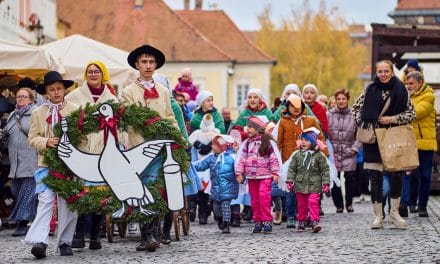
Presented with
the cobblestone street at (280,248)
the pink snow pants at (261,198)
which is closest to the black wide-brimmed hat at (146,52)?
the cobblestone street at (280,248)

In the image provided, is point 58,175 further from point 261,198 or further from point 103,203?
point 261,198

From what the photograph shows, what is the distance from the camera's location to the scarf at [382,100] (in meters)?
14.0

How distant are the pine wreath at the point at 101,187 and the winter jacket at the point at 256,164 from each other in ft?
7.55

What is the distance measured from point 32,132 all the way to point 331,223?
5.04 metres

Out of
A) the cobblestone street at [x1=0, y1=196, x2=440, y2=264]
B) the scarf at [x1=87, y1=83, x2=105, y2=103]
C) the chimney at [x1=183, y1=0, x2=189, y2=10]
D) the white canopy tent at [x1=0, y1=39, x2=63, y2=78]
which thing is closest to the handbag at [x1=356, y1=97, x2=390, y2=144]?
the cobblestone street at [x1=0, y1=196, x2=440, y2=264]

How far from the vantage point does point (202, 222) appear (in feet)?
52.7

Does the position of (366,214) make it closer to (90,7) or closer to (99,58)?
(99,58)

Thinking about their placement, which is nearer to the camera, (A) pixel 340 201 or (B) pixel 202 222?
(B) pixel 202 222

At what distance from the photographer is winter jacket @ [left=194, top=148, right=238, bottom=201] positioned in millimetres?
14727

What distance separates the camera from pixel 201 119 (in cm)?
1703

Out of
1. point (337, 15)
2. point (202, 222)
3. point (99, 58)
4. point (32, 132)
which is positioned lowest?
point (202, 222)

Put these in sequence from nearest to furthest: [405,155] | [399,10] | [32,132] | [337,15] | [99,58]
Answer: [32,132] → [405,155] → [99,58] → [337,15] → [399,10]

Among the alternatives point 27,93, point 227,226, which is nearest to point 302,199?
point 227,226

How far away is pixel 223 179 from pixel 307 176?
1128mm
